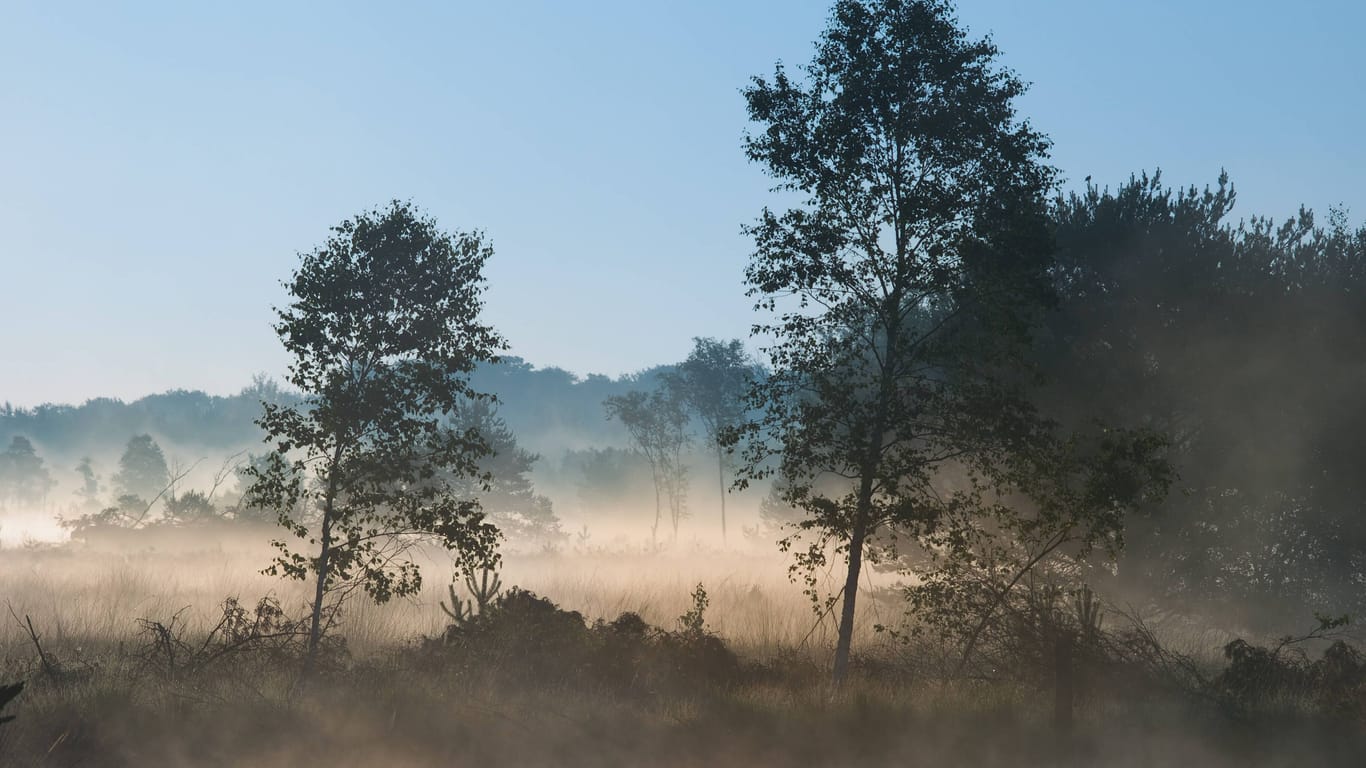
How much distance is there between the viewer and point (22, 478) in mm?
123875

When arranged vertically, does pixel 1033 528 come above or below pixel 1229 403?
below

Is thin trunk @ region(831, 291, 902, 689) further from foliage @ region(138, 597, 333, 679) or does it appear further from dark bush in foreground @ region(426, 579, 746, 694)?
foliage @ region(138, 597, 333, 679)

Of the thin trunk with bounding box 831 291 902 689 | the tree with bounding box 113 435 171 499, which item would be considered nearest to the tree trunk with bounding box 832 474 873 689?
the thin trunk with bounding box 831 291 902 689

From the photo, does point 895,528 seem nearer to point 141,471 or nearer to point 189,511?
point 189,511

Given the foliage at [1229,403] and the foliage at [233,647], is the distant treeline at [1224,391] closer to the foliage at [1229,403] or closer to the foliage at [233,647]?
the foliage at [1229,403]

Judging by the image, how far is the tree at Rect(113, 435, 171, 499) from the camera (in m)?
93.9

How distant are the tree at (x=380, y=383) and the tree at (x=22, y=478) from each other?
12176 cm

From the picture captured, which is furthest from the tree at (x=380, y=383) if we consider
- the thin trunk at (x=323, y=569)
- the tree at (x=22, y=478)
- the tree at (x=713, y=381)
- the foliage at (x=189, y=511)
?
the tree at (x=22, y=478)

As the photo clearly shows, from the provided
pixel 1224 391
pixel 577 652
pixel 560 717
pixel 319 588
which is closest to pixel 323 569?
pixel 319 588

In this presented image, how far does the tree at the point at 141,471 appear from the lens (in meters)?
93.9

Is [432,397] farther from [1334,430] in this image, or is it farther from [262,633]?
[1334,430]

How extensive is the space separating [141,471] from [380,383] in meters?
90.7

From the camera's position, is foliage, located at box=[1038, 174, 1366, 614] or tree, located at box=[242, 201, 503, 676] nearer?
tree, located at box=[242, 201, 503, 676]

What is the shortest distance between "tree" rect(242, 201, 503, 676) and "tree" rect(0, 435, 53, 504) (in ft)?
399
